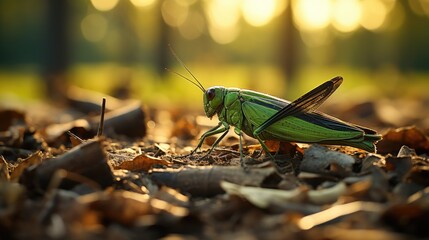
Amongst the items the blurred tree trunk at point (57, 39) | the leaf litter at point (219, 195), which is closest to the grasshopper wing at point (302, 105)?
the leaf litter at point (219, 195)

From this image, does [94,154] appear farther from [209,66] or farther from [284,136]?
[209,66]

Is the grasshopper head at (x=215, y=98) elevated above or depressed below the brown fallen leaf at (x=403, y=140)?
above

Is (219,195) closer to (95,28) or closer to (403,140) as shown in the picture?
(403,140)

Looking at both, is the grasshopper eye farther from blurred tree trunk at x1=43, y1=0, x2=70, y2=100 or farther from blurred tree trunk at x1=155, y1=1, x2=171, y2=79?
blurred tree trunk at x1=155, y1=1, x2=171, y2=79

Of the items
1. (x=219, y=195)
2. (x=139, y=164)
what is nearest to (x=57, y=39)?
(x=139, y=164)

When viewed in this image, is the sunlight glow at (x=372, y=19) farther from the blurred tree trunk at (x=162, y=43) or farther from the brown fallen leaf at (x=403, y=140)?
the brown fallen leaf at (x=403, y=140)
